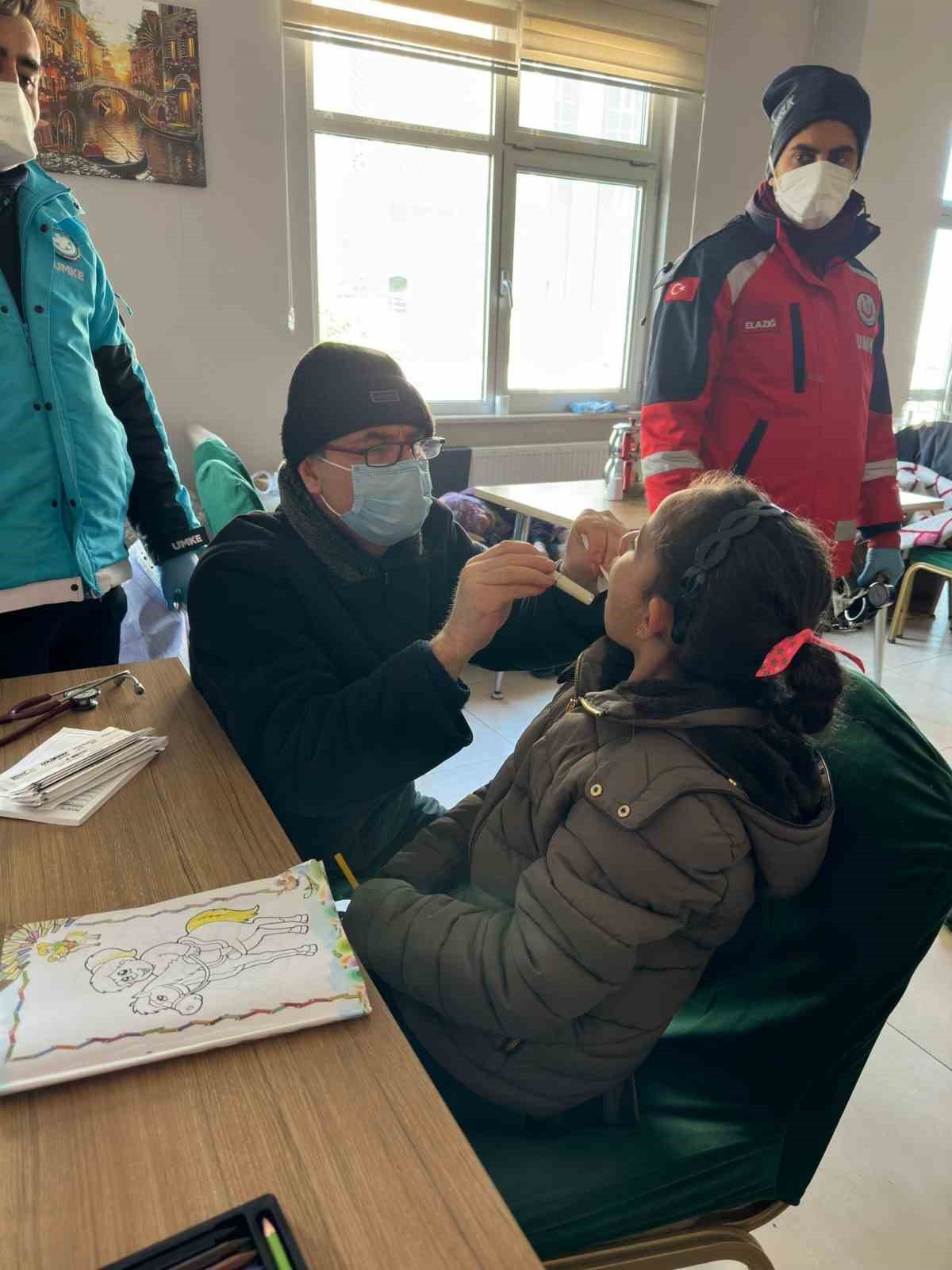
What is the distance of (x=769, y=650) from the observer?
825 millimetres

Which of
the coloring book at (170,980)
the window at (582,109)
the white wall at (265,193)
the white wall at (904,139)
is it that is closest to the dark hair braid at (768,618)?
the coloring book at (170,980)

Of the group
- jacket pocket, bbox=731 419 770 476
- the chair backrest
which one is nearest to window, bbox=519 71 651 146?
jacket pocket, bbox=731 419 770 476

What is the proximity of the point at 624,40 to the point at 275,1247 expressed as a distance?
5.02m

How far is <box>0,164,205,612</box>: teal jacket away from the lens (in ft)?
4.42

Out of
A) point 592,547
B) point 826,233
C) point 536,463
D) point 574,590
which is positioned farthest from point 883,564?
point 536,463

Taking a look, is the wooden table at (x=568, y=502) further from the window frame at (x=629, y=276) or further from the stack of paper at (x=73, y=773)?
the stack of paper at (x=73, y=773)

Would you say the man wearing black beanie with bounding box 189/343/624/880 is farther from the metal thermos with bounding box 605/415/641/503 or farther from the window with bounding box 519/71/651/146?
the window with bounding box 519/71/651/146

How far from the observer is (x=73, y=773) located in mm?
964

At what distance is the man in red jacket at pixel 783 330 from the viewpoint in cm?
181

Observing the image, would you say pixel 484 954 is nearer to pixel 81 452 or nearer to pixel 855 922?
pixel 855 922

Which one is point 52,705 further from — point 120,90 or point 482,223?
point 482,223

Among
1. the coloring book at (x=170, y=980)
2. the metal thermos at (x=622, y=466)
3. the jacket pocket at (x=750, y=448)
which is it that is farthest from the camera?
the metal thermos at (x=622, y=466)

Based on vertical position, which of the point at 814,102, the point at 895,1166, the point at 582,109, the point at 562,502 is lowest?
the point at 895,1166

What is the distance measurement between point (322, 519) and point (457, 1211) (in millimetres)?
879
